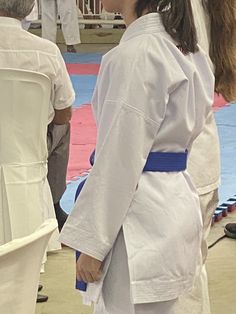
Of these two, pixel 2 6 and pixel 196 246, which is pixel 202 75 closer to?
pixel 196 246

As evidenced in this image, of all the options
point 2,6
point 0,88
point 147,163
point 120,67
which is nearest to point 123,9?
point 120,67

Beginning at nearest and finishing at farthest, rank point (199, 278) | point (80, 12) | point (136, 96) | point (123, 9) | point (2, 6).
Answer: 1. point (136, 96)
2. point (123, 9)
3. point (199, 278)
4. point (2, 6)
5. point (80, 12)

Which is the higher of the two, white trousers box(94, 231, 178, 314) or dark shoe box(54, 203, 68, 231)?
white trousers box(94, 231, 178, 314)

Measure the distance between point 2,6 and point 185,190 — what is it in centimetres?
171

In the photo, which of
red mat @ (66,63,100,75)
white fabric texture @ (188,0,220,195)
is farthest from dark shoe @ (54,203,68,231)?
red mat @ (66,63,100,75)

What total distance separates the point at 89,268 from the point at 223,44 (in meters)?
0.92

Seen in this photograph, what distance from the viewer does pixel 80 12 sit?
14.5 metres

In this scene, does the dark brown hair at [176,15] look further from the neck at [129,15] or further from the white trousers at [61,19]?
the white trousers at [61,19]

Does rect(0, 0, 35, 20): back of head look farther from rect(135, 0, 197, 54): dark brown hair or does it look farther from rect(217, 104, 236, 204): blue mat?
rect(217, 104, 236, 204): blue mat

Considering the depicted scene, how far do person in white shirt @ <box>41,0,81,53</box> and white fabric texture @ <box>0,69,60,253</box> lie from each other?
28.3 ft

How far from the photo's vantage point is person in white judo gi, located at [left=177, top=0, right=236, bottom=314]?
2570 mm

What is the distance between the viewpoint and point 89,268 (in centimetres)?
202

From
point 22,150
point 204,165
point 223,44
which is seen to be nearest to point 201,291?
point 204,165

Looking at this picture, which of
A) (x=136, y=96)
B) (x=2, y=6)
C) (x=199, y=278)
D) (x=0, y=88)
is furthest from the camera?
(x=2, y=6)
